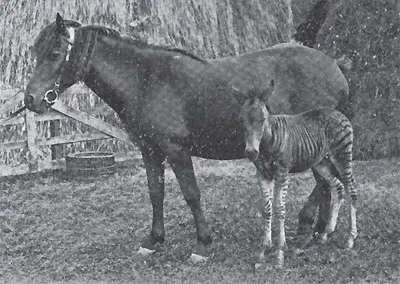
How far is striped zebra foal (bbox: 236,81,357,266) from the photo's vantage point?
5.48 meters

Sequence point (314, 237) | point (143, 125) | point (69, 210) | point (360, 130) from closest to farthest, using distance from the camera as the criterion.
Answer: point (143, 125) → point (314, 237) → point (69, 210) → point (360, 130)

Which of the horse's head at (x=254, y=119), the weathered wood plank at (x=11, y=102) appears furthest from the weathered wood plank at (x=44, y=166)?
the horse's head at (x=254, y=119)

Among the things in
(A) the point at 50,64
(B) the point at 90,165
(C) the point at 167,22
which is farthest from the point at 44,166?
(A) the point at 50,64

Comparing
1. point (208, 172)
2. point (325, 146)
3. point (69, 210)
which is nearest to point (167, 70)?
point (325, 146)

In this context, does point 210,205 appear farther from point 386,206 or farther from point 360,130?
point 360,130

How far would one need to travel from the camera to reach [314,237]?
6879 mm

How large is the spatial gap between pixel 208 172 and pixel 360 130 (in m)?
2.66

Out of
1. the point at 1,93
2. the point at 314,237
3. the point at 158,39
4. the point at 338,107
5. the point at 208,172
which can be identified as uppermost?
the point at 158,39

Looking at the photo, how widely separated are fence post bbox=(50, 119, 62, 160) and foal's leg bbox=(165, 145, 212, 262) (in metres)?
5.15

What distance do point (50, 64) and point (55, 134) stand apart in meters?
5.10

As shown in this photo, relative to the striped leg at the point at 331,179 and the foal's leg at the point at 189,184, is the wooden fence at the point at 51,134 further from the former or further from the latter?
the striped leg at the point at 331,179

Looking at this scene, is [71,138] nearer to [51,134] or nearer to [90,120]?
[51,134]

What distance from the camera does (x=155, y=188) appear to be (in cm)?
667

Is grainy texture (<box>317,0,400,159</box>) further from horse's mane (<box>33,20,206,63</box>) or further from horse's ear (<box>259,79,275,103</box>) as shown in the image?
horse's ear (<box>259,79,275,103</box>)
